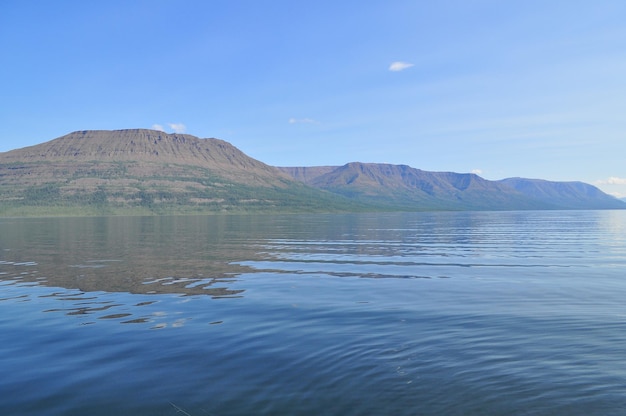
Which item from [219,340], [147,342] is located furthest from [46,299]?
[219,340]

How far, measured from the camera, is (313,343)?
20984 mm

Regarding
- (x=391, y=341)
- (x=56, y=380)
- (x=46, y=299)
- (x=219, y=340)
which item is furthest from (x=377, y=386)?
(x=46, y=299)

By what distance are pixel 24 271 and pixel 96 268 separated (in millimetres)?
6421

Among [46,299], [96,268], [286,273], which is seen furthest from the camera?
[96,268]

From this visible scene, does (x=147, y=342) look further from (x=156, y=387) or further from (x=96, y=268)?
(x=96, y=268)

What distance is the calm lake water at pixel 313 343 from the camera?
48.6ft

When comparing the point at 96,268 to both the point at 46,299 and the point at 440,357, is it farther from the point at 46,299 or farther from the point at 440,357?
the point at 440,357

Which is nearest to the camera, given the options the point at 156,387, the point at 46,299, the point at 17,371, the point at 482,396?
the point at 482,396

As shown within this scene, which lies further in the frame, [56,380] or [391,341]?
[391,341]

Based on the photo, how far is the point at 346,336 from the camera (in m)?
22.0

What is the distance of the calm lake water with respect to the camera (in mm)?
14820

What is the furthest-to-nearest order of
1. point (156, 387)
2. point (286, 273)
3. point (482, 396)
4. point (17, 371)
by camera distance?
point (286, 273) → point (17, 371) → point (156, 387) → point (482, 396)

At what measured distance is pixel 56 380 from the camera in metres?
16.9

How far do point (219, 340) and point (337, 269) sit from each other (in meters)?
26.8
